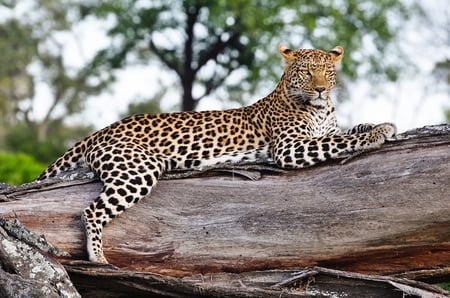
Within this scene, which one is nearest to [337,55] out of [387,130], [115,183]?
[387,130]

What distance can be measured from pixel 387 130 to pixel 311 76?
4.86 feet

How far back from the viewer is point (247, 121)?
9.66m

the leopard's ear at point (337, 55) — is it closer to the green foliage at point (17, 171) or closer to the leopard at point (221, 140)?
the leopard at point (221, 140)

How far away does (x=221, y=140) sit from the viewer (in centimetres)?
935

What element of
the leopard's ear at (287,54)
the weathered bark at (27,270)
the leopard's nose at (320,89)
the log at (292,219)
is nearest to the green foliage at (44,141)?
the leopard's ear at (287,54)

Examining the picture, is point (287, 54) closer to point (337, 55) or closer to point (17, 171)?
point (337, 55)

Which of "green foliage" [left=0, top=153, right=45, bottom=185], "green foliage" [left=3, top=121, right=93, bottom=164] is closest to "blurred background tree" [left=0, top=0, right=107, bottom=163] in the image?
"green foliage" [left=3, top=121, right=93, bottom=164]

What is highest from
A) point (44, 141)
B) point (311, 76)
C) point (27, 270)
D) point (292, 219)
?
point (311, 76)

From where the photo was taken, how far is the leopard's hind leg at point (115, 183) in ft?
26.9

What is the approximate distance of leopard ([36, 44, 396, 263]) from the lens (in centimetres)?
845

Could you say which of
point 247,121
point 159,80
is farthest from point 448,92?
point 247,121

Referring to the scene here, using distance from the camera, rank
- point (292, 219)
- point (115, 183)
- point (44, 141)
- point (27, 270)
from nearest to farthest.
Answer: point (27, 270) → point (292, 219) → point (115, 183) → point (44, 141)

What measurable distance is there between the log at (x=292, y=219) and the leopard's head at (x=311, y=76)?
4.18 feet

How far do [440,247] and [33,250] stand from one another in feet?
11.3
